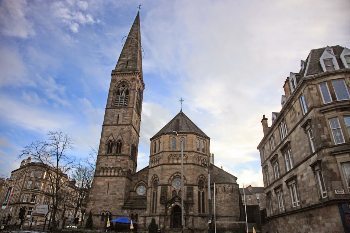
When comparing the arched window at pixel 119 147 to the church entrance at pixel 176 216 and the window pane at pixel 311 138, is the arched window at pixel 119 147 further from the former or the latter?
the window pane at pixel 311 138

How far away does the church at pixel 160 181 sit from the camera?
33031 mm

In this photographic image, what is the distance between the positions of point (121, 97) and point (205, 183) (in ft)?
69.0

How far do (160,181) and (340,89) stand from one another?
2432 cm

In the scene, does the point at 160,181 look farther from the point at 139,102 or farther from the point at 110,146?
the point at 139,102

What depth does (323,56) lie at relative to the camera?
19656 mm

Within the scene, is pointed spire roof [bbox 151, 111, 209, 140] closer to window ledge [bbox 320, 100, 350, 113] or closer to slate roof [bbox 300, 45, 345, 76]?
slate roof [bbox 300, 45, 345, 76]

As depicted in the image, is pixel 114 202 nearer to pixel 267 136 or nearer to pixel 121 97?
pixel 121 97

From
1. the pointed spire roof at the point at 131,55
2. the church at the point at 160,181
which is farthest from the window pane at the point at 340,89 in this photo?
the pointed spire roof at the point at 131,55

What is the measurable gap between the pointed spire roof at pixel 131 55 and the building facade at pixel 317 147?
3143 centimetres

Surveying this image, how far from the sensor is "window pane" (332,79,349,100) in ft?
57.1

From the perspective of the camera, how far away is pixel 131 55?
5056 centimetres

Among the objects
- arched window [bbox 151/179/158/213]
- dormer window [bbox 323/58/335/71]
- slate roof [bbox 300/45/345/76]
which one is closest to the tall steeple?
arched window [bbox 151/179/158/213]

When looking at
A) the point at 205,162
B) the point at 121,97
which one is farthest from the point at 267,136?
the point at 121,97

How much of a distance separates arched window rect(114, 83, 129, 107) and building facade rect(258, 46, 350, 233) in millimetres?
27817
